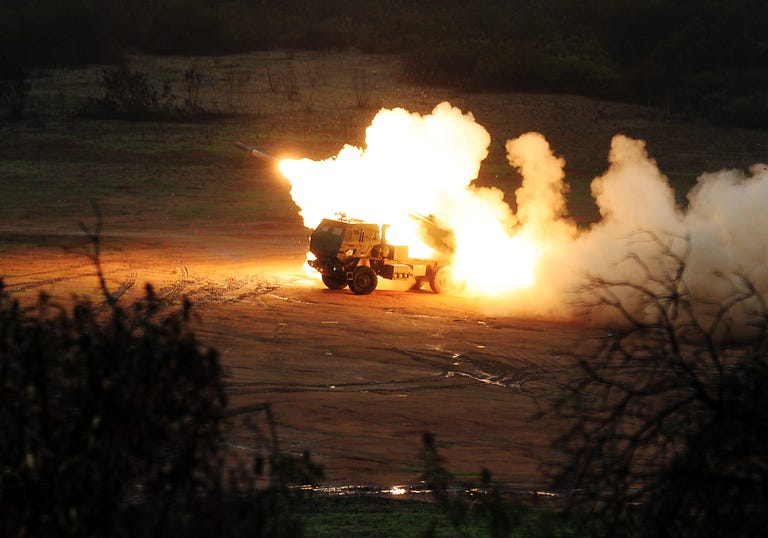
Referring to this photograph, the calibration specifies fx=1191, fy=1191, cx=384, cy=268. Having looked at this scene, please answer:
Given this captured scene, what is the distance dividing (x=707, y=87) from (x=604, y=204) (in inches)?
1542

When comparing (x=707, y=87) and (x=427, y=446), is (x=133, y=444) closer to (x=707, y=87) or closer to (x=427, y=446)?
(x=427, y=446)

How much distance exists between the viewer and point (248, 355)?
20844 mm

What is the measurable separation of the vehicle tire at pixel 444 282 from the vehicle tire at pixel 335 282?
83.3 inches

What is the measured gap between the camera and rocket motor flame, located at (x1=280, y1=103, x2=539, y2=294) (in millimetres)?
28422

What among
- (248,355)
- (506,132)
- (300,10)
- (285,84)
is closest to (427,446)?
(248,355)

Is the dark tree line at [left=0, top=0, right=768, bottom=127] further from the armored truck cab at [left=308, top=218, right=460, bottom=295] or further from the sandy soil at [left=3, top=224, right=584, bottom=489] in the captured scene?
the armored truck cab at [left=308, top=218, right=460, bottom=295]

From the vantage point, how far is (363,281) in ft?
89.6

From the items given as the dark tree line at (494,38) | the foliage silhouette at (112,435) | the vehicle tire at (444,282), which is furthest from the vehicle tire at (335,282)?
the dark tree line at (494,38)

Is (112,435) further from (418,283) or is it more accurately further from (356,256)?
(418,283)

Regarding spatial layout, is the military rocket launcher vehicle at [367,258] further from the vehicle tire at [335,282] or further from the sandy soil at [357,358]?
the sandy soil at [357,358]

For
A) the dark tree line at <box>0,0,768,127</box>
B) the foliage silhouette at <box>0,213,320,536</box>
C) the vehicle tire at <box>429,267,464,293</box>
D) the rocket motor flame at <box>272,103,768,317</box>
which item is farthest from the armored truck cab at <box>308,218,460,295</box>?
the dark tree line at <box>0,0,768,127</box>

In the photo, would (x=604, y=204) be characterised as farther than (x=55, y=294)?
Yes

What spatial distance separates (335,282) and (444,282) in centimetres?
262

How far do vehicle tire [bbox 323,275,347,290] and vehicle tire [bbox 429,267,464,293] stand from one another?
2.12m
